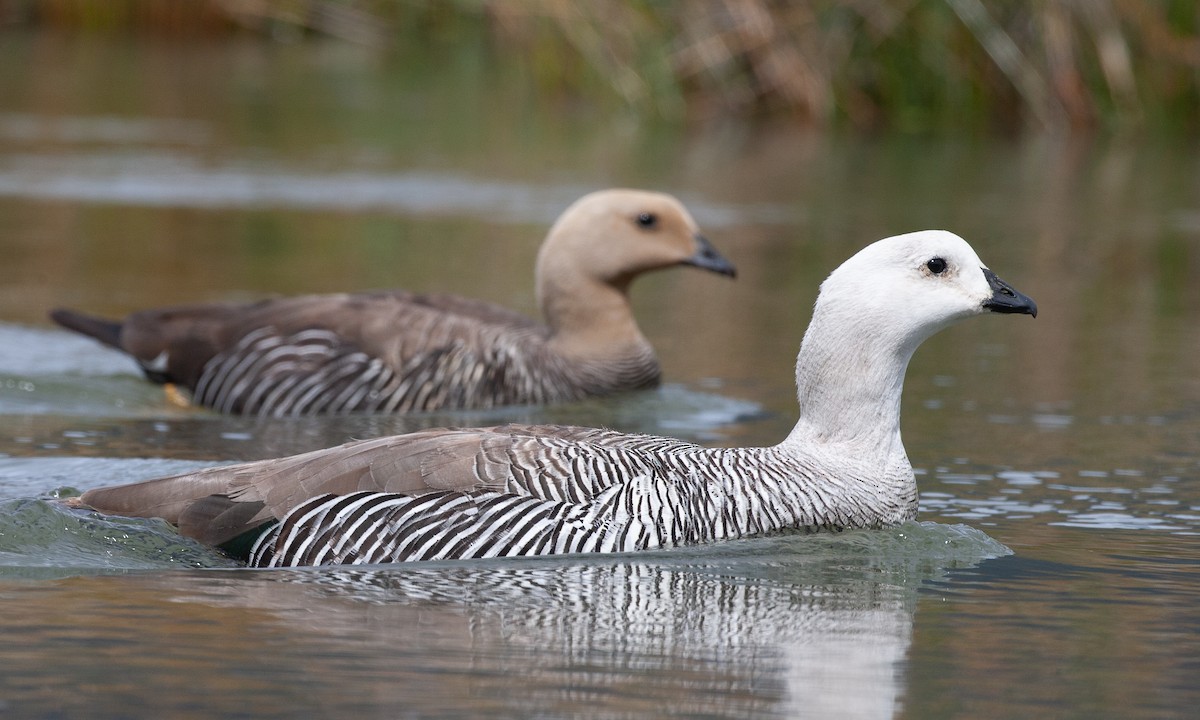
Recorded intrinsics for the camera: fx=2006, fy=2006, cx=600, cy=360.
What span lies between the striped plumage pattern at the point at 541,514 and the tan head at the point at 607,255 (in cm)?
471

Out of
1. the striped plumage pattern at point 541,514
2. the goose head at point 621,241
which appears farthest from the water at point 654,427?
the goose head at point 621,241

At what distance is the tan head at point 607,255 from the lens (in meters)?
12.3

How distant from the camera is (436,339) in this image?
11.6 metres

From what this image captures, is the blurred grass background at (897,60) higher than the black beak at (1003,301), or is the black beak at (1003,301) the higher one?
the blurred grass background at (897,60)

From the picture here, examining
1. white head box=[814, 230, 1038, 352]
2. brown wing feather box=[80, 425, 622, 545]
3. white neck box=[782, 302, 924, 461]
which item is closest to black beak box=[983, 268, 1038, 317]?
white head box=[814, 230, 1038, 352]

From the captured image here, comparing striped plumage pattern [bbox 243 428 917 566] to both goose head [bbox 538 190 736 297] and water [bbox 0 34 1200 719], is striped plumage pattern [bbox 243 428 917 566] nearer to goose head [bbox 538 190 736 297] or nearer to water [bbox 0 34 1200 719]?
water [bbox 0 34 1200 719]

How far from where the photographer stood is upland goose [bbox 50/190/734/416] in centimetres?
1144

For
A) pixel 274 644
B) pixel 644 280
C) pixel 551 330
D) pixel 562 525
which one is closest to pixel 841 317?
pixel 562 525

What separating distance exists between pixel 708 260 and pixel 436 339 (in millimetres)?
1835

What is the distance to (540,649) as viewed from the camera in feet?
20.6

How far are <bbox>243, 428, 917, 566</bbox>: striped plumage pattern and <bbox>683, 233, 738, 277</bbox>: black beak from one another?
4704 millimetres

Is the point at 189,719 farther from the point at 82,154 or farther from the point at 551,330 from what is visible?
the point at 82,154

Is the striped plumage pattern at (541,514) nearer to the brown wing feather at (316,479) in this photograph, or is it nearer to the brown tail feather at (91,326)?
the brown wing feather at (316,479)

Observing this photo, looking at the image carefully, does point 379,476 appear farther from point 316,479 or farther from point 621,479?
point 621,479
